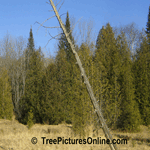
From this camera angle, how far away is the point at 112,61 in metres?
14.4

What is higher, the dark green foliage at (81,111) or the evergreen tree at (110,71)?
the evergreen tree at (110,71)

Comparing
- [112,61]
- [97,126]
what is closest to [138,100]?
[112,61]

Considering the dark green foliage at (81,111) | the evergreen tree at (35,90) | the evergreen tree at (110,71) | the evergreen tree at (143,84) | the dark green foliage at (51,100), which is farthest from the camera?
the evergreen tree at (35,90)

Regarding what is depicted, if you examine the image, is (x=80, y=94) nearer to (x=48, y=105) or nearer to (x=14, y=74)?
(x=48, y=105)

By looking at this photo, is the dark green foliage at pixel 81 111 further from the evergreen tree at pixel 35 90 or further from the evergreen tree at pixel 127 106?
the evergreen tree at pixel 35 90

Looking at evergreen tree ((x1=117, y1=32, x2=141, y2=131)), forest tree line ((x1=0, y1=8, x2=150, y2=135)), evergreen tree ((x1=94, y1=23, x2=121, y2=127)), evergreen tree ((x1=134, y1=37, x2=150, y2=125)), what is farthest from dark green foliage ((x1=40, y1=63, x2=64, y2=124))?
evergreen tree ((x1=134, y1=37, x2=150, y2=125))

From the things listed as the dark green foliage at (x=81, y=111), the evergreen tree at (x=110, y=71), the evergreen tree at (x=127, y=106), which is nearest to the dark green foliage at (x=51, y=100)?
the evergreen tree at (x=110, y=71)

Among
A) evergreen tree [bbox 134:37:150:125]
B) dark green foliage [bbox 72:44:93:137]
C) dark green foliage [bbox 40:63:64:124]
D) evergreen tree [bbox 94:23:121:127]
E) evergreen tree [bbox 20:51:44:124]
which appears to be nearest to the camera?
dark green foliage [bbox 72:44:93:137]

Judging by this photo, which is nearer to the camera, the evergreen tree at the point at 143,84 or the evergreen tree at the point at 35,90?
the evergreen tree at the point at 143,84

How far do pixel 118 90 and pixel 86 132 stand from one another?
563 centimetres

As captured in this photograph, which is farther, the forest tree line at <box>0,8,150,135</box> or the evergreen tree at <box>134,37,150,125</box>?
the evergreen tree at <box>134,37,150,125</box>

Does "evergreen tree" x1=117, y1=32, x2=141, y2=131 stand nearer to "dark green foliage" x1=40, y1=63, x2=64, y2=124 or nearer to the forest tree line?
the forest tree line

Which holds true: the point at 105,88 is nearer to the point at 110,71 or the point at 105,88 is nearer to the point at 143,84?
the point at 110,71

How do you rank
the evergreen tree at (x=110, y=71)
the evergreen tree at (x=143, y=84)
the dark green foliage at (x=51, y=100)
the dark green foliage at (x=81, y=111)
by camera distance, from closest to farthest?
the dark green foliage at (x=81, y=111)
the evergreen tree at (x=110, y=71)
the evergreen tree at (x=143, y=84)
the dark green foliage at (x=51, y=100)
